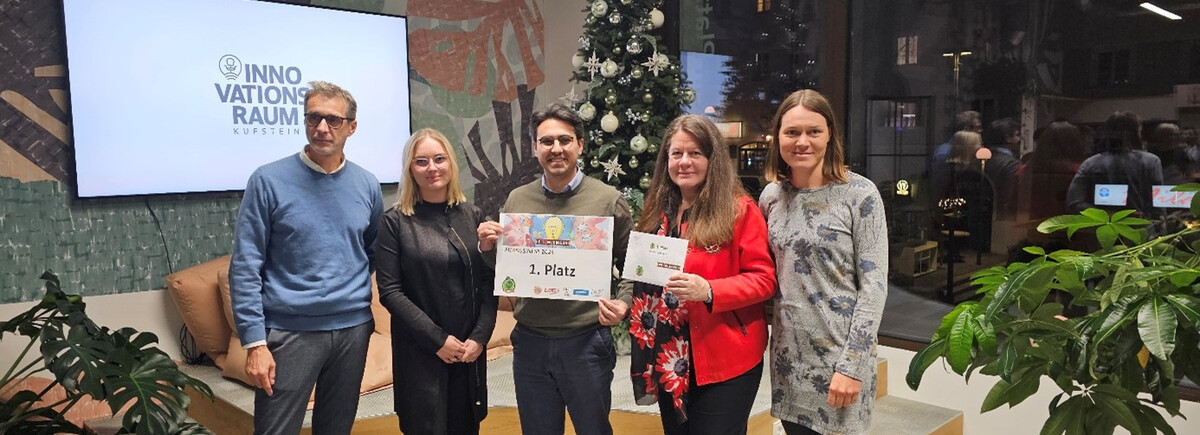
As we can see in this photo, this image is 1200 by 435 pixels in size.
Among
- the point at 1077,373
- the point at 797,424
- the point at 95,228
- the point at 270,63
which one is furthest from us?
the point at 270,63

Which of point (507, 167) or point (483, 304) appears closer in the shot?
point (483, 304)

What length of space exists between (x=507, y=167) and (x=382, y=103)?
1050mm

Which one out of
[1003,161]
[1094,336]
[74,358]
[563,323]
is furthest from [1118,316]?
[1003,161]

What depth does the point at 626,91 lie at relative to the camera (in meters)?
4.47

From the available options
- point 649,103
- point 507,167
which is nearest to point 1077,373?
point 649,103

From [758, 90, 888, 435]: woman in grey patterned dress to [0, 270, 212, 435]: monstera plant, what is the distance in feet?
4.74

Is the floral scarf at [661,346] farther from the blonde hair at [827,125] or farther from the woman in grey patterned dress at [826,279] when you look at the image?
the blonde hair at [827,125]

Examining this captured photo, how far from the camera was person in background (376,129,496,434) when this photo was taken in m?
2.23

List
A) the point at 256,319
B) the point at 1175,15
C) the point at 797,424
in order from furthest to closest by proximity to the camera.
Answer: the point at 1175,15, the point at 256,319, the point at 797,424

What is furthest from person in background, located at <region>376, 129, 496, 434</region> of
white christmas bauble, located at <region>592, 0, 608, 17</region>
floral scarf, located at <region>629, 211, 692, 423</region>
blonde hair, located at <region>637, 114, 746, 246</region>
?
white christmas bauble, located at <region>592, 0, 608, 17</region>

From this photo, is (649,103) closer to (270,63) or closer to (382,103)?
(382,103)

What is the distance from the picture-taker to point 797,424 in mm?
1938

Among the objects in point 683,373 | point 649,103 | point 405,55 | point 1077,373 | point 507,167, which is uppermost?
point 405,55

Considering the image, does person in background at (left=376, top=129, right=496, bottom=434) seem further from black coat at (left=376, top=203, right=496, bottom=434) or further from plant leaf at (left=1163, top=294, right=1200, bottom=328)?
plant leaf at (left=1163, top=294, right=1200, bottom=328)
